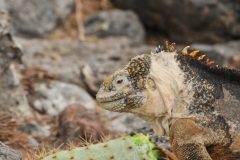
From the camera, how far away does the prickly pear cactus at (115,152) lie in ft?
A: 14.4

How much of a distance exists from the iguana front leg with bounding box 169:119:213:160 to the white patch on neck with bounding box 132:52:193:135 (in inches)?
3.6

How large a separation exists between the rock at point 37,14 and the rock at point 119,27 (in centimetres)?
96

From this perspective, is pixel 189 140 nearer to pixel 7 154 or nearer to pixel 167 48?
pixel 167 48

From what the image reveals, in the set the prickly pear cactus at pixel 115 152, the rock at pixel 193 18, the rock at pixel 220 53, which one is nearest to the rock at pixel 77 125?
the prickly pear cactus at pixel 115 152

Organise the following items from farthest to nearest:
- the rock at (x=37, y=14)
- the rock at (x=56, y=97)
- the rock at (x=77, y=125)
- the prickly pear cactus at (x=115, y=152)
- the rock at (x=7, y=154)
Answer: the rock at (x=37, y=14) → the rock at (x=56, y=97) → the rock at (x=77, y=125) → the prickly pear cactus at (x=115, y=152) → the rock at (x=7, y=154)

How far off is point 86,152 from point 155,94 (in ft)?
2.83

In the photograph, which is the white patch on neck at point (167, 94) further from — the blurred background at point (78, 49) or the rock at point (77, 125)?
the rock at point (77, 125)

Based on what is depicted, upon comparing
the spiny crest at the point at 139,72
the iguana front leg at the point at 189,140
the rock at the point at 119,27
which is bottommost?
the iguana front leg at the point at 189,140

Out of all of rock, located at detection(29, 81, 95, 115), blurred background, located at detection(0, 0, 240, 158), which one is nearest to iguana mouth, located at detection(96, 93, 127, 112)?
blurred background, located at detection(0, 0, 240, 158)

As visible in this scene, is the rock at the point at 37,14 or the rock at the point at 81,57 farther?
the rock at the point at 37,14

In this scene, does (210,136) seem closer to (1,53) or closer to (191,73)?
(191,73)

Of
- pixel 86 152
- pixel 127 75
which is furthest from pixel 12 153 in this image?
pixel 127 75

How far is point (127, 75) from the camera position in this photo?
4051 mm

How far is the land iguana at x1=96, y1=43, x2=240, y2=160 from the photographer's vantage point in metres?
3.98
